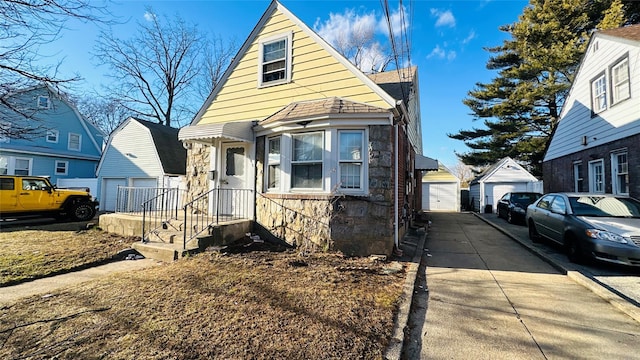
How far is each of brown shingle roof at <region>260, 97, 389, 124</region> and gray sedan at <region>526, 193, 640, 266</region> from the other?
478cm

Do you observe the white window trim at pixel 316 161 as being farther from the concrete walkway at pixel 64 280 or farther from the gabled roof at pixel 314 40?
the concrete walkway at pixel 64 280

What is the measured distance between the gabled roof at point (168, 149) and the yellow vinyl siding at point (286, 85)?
28.4 ft

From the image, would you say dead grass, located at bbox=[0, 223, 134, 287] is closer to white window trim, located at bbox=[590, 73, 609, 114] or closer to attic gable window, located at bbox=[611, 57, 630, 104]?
attic gable window, located at bbox=[611, 57, 630, 104]

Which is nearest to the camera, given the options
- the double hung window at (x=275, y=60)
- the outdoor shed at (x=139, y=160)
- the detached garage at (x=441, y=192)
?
the double hung window at (x=275, y=60)

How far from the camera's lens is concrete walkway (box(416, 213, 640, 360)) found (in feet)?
10.0

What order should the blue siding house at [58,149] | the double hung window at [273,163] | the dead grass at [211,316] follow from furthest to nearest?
the blue siding house at [58,149]
the double hung window at [273,163]
the dead grass at [211,316]

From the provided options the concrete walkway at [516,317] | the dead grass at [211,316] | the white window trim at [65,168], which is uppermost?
the white window trim at [65,168]

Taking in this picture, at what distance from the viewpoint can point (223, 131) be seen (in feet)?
23.2

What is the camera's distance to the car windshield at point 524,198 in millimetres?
13114

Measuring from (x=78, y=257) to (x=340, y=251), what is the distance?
225 inches

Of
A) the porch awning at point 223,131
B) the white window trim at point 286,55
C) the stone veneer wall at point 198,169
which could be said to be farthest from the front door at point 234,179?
the white window trim at point 286,55

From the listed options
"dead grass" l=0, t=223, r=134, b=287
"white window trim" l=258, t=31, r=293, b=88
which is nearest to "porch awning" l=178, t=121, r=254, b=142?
"white window trim" l=258, t=31, r=293, b=88

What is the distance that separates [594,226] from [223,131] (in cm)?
827

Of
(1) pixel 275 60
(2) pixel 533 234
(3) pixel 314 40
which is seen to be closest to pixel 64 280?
(1) pixel 275 60
